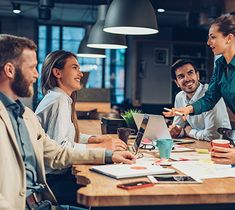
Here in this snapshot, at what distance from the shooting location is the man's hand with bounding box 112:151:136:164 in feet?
6.55

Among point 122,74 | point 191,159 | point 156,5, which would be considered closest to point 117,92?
point 122,74

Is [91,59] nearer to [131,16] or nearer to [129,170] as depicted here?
[131,16]

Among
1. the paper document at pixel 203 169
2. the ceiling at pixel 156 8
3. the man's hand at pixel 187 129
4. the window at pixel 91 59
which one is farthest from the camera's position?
the window at pixel 91 59

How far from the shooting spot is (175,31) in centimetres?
1146

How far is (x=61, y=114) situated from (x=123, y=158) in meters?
0.56

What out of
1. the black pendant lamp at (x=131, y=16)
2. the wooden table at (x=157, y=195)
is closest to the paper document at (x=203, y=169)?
the wooden table at (x=157, y=195)

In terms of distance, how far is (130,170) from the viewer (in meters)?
1.79

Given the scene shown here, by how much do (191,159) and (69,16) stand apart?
9316 millimetres

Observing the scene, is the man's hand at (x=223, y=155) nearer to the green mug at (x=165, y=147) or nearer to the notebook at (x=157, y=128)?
the green mug at (x=165, y=147)

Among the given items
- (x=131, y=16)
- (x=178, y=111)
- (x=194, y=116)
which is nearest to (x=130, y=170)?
(x=178, y=111)

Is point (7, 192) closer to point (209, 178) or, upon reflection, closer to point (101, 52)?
point (209, 178)

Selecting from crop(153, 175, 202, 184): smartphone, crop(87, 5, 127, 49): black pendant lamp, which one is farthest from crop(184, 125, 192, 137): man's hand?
crop(153, 175, 202, 184): smartphone

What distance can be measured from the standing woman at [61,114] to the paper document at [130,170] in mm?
373

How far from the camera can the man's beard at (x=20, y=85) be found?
1.97 meters
